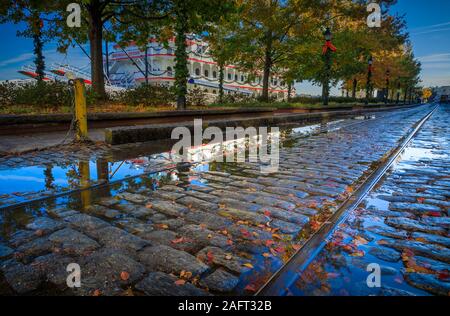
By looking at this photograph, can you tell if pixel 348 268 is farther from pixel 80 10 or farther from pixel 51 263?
pixel 80 10

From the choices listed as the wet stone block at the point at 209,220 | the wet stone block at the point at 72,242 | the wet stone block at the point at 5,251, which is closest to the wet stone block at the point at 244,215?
the wet stone block at the point at 209,220

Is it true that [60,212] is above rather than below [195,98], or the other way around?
below

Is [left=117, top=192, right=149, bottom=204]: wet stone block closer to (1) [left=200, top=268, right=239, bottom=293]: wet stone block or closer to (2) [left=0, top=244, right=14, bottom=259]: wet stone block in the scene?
(2) [left=0, top=244, right=14, bottom=259]: wet stone block

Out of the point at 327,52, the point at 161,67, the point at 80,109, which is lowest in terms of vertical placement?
the point at 80,109

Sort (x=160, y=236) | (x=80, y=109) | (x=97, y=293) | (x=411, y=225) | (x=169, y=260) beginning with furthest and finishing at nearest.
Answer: (x=80, y=109)
(x=411, y=225)
(x=160, y=236)
(x=169, y=260)
(x=97, y=293)

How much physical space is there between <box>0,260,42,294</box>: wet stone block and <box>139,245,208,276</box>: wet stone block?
2.22 ft

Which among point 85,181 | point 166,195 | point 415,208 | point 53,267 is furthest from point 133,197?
point 415,208

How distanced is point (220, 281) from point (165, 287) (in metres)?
0.36

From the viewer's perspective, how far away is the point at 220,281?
6.40 feet

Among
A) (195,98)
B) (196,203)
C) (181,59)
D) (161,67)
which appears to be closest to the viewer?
(196,203)

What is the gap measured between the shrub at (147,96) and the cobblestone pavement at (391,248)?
11.0 m

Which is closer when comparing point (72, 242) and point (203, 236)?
point (72, 242)

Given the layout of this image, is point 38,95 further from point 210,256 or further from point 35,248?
point 210,256

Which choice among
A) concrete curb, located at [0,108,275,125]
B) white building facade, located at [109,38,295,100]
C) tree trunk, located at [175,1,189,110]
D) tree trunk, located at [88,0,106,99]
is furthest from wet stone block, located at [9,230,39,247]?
white building facade, located at [109,38,295,100]
